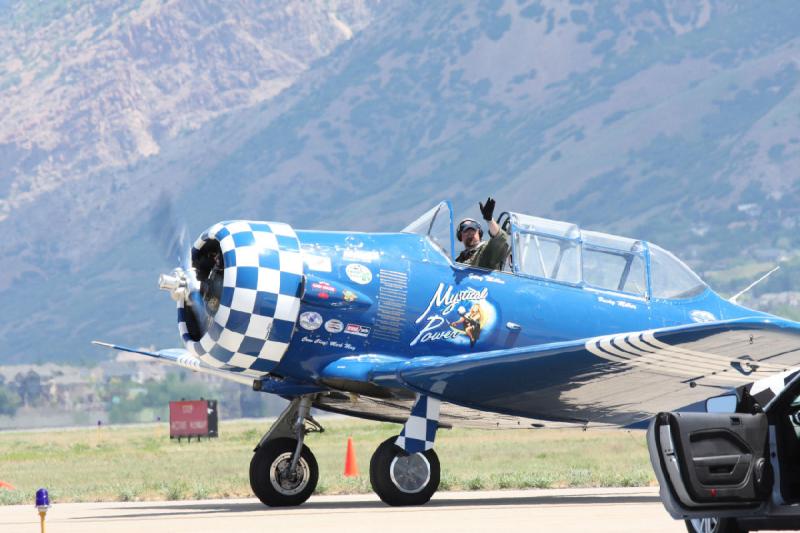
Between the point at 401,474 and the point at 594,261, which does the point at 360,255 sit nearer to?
the point at 401,474

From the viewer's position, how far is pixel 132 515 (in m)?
17.5

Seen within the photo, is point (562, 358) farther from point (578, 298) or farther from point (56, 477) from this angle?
point (56, 477)

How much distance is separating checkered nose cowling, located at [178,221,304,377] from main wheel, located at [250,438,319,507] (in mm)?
1092

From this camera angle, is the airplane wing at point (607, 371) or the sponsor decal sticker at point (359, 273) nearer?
the airplane wing at point (607, 371)

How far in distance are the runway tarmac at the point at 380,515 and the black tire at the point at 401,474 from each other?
20cm

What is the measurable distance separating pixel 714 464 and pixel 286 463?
340 inches

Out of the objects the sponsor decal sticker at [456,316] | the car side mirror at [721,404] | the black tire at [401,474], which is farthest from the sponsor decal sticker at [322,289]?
the car side mirror at [721,404]

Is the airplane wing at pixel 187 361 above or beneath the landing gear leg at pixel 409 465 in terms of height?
above

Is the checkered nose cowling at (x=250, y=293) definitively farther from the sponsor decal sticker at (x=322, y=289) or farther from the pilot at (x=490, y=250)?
the pilot at (x=490, y=250)

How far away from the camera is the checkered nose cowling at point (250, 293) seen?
56.9 feet

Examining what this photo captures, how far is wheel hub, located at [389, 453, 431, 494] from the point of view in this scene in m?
17.4

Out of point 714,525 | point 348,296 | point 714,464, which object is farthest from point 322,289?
point 714,464

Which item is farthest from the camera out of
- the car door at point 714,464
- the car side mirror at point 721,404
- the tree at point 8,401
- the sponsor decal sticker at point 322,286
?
the tree at point 8,401

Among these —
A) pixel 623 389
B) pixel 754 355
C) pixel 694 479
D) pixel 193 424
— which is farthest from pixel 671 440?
pixel 193 424
